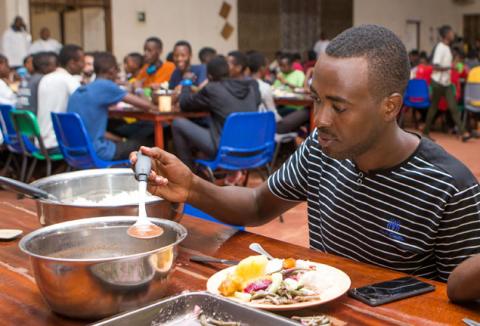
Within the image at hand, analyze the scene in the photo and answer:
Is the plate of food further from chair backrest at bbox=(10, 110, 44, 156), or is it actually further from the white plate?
chair backrest at bbox=(10, 110, 44, 156)

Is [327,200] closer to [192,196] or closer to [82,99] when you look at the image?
[192,196]

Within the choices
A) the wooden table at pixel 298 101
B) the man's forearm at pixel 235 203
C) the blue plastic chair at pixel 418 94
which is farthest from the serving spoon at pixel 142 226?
the blue plastic chair at pixel 418 94

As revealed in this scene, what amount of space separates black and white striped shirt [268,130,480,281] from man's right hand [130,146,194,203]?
0.35m

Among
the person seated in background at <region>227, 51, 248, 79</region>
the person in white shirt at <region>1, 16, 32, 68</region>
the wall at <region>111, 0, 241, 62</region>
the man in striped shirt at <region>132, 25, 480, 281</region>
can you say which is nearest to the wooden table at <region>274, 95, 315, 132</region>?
the person seated in background at <region>227, 51, 248, 79</region>

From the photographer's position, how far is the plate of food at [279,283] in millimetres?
1155

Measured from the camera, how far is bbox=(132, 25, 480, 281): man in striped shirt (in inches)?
54.2

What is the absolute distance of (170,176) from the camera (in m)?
1.64

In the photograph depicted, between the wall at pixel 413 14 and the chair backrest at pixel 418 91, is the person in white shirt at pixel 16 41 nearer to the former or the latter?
the chair backrest at pixel 418 91

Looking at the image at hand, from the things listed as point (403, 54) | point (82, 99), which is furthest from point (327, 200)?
point (82, 99)

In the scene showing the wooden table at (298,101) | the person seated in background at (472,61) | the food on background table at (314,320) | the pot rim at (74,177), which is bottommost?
the food on background table at (314,320)

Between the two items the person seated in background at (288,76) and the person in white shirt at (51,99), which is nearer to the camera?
the person in white shirt at (51,99)

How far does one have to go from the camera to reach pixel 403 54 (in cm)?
143

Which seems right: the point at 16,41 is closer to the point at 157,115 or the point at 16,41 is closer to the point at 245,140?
the point at 157,115

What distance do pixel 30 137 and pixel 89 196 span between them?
3.58 meters
